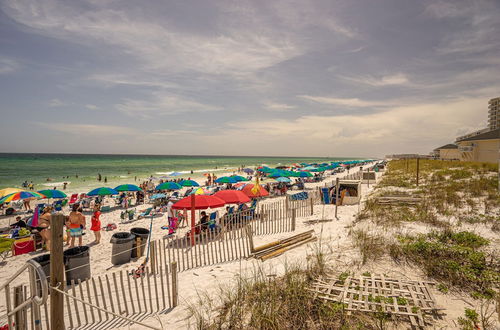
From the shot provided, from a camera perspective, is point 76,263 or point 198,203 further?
point 198,203

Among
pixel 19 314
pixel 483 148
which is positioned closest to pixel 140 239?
pixel 19 314

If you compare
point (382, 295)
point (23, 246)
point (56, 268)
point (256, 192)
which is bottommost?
point (23, 246)

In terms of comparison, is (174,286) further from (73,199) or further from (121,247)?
(73,199)

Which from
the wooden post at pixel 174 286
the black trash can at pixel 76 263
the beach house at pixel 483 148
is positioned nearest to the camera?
the wooden post at pixel 174 286

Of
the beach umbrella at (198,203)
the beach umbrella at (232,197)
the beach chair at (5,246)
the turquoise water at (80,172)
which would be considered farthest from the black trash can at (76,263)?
the turquoise water at (80,172)

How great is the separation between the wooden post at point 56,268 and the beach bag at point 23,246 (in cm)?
822

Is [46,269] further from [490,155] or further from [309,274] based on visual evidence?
[490,155]

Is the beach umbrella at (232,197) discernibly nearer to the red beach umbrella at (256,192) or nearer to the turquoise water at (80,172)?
the red beach umbrella at (256,192)

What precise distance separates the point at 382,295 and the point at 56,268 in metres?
5.52

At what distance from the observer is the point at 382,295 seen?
15.0ft

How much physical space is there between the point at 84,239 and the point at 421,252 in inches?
519

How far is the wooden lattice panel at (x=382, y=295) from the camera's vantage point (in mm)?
4191

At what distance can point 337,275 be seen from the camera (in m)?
5.67

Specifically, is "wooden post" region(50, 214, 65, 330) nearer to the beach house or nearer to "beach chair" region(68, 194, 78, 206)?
"beach chair" region(68, 194, 78, 206)
